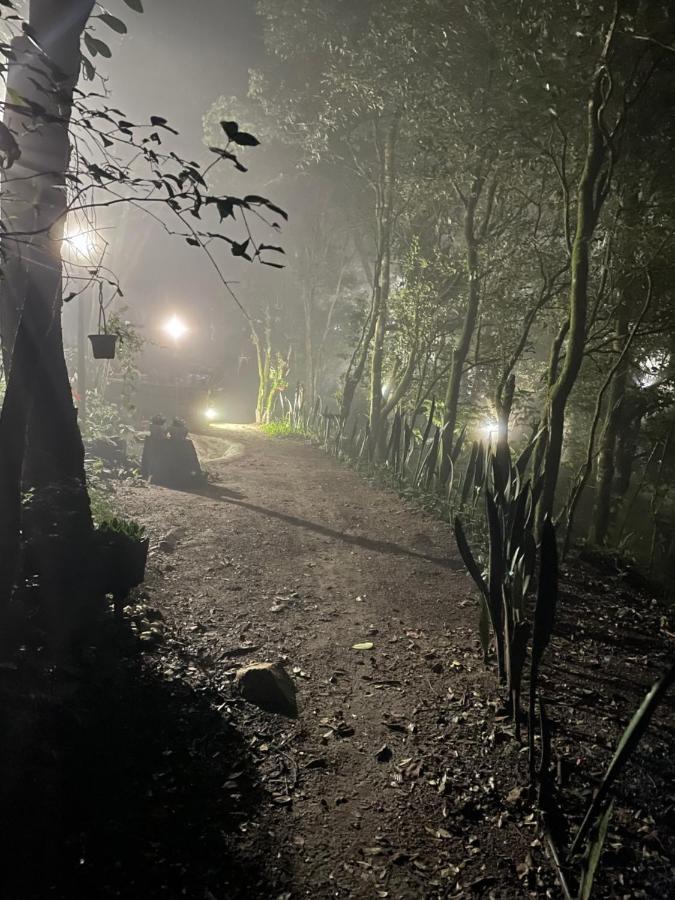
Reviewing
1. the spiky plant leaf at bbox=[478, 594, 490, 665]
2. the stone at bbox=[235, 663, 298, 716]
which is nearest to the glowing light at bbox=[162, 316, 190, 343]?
the stone at bbox=[235, 663, 298, 716]

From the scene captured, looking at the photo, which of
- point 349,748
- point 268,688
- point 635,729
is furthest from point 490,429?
point 635,729

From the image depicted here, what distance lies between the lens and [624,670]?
3.14 m

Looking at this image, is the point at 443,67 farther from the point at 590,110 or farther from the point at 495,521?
the point at 495,521

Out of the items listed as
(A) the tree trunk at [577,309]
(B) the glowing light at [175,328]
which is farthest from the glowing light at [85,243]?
(B) the glowing light at [175,328]

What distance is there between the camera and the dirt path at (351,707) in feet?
6.07

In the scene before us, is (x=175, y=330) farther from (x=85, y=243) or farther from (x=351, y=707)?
(x=351, y=707)

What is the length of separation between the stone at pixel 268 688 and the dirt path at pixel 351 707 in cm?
7

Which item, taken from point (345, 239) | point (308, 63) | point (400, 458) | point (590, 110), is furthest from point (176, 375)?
point (590, 110)

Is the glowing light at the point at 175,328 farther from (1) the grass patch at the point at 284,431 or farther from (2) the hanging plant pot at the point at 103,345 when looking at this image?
(2) the hanging plant pot at the point at 103,345

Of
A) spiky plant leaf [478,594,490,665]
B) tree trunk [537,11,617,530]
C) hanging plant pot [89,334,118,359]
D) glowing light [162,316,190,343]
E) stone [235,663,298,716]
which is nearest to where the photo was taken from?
stone [235,663,298,716]

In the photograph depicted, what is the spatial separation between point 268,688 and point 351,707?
0.48 meters

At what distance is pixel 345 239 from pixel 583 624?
18.7 meters

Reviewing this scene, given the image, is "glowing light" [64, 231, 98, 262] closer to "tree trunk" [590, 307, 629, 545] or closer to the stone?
the stone

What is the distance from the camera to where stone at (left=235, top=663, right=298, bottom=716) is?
2.76 meters
